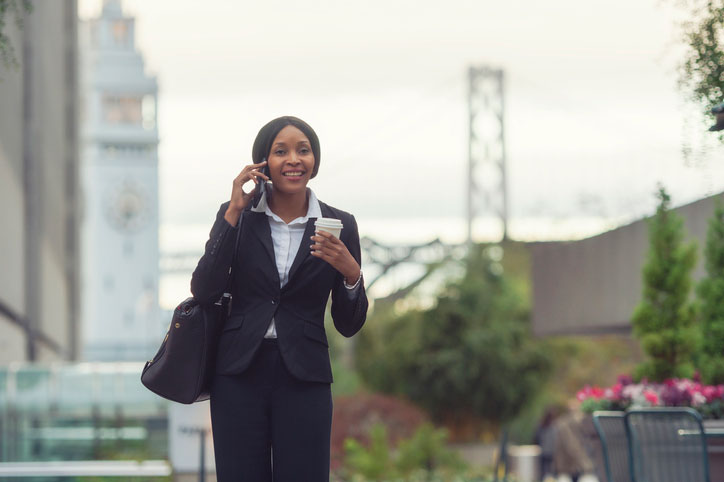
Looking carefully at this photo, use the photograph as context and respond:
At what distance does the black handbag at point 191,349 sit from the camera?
2.78 metres

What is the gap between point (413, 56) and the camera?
35938mm

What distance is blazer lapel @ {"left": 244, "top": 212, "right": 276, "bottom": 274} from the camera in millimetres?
2818

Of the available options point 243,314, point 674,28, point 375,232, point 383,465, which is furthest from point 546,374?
point 243,314

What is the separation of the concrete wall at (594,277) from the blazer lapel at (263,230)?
31.2ft

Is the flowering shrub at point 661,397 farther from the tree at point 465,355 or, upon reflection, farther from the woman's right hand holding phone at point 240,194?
the tree at point 465,355

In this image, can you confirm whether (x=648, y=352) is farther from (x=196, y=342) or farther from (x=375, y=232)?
(x=375, y=232)

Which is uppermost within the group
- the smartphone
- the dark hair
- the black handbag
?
the dark hair

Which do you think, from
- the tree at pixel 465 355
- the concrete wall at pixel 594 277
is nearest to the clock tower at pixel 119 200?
the tree at pixel 465 355

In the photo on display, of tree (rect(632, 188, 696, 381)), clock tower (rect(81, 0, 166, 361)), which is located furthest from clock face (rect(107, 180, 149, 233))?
tree (rect(632, 188, 696, 381))

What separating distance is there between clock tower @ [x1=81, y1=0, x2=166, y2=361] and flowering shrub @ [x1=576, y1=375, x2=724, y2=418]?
9256 centimetres

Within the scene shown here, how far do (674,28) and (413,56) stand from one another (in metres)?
30.0

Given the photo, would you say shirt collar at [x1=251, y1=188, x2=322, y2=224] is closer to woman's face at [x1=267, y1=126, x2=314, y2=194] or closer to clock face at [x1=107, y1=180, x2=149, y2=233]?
woman's face at [x1=267, y1=126, x2=314, y2=194]

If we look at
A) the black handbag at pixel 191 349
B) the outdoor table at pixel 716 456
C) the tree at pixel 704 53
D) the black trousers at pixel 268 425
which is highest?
the tree at pixel 704 53

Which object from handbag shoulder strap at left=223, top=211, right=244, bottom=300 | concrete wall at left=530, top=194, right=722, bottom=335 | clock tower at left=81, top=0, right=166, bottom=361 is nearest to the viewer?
handbag shoulder strap at left=223, top=211, right=244, bottom=300
